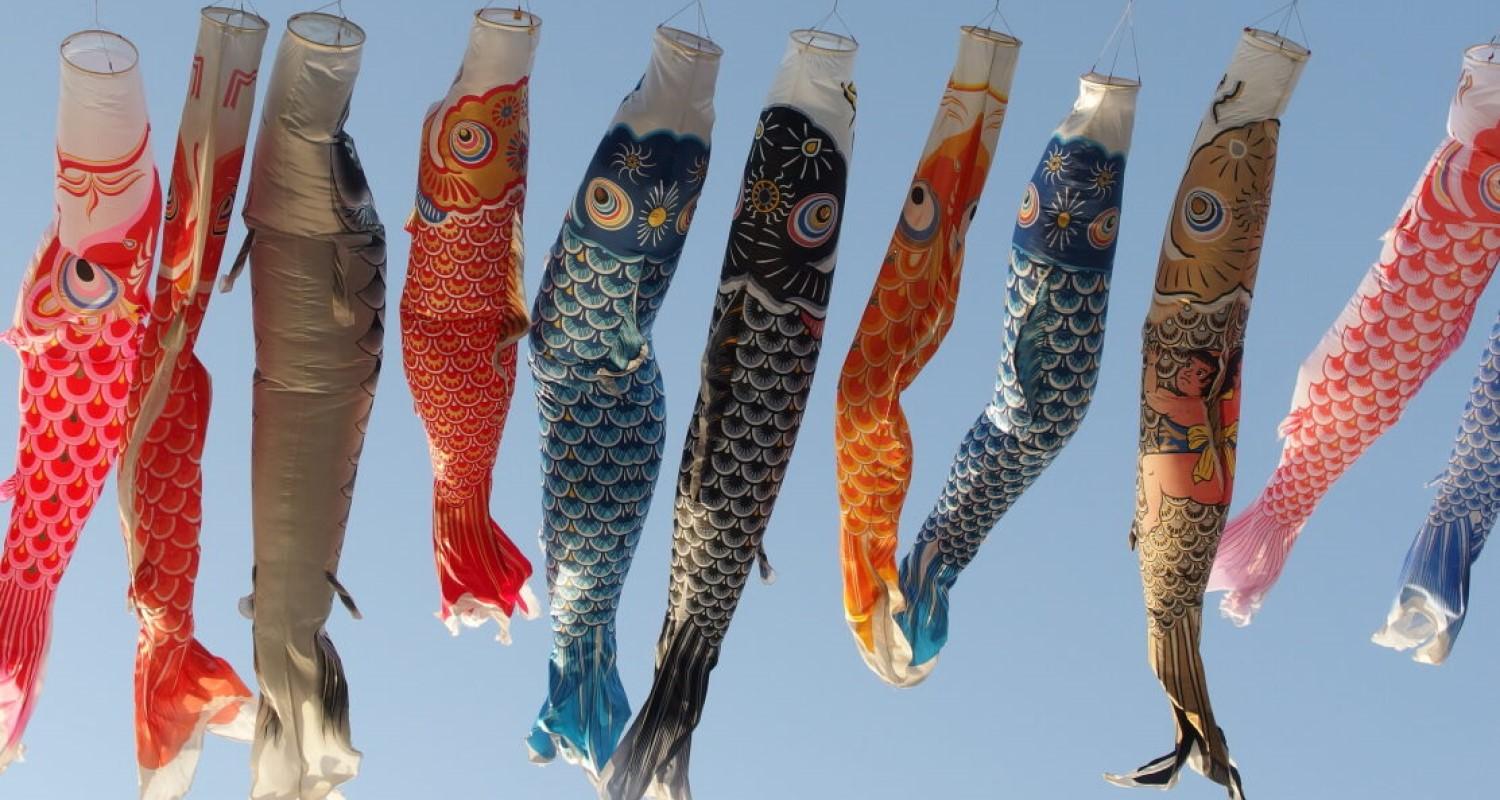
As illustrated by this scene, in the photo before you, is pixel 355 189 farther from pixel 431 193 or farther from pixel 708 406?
pixel 708 406

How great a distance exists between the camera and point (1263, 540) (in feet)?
18.1

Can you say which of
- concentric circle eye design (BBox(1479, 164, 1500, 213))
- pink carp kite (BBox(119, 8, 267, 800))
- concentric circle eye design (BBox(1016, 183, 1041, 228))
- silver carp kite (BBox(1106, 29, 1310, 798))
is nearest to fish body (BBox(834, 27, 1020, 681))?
concentric circle eye design (BBox(1016, 183, 1041, 228))

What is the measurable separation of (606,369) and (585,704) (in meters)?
0.84

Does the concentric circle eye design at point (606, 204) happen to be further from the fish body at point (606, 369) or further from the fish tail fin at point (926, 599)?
the fish tail fin at point (926, 599)

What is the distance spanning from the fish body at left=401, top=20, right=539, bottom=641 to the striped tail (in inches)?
64.5

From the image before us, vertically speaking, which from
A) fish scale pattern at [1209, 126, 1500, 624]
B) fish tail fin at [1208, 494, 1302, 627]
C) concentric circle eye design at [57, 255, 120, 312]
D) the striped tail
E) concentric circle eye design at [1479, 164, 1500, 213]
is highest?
concentric circle eye design at [1479, 164, 1500, 213]

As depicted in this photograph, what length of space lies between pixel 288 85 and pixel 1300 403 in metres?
2.49

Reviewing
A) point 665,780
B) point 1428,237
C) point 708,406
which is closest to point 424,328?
point 708,406

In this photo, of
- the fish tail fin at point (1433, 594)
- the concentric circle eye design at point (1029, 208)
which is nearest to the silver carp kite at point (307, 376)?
the concentric circle eye design at point (1029, 208)

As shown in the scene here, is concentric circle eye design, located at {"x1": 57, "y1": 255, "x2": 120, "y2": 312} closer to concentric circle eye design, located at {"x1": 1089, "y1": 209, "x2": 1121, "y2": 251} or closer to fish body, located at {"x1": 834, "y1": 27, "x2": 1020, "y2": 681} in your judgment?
fish body, located at {"x1": 834, "y1": 27, "x2": 1020, "y2": 681}

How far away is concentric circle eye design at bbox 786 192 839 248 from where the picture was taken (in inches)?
177

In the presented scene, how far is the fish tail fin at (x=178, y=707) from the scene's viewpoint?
4.65 metres

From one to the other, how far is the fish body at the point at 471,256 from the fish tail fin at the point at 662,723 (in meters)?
0.66

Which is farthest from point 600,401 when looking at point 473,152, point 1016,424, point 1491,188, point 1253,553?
point 1491,188
